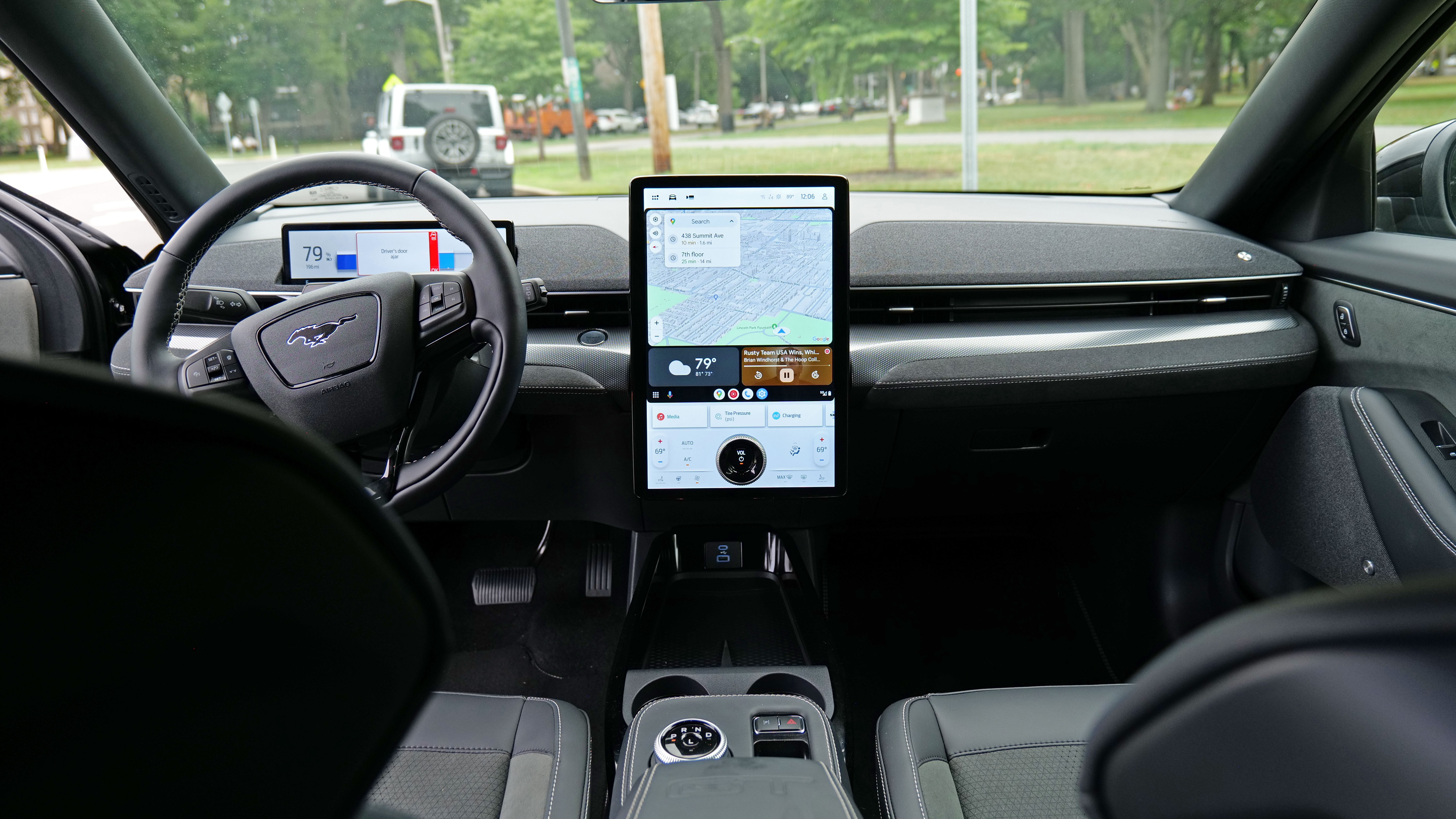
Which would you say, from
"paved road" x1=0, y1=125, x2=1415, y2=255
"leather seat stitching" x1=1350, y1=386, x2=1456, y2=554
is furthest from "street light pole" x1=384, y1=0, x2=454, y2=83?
"leather seat stitching" x1=1350, y1=386, x2=1456, y2=554

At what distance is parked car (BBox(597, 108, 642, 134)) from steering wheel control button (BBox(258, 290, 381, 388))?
1.44 metres

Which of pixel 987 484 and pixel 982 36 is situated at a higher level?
pixel 982 36

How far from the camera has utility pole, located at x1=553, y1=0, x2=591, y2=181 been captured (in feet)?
9.24

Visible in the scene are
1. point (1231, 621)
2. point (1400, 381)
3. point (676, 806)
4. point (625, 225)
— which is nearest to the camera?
point (1231, 621)

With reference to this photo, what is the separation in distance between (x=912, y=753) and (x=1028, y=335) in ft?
3.52

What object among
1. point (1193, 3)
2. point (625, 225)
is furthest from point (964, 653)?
point (1193, 3)

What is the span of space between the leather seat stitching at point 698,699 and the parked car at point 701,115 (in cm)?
160

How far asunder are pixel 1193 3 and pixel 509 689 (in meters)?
2.55

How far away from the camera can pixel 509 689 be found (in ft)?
8.34

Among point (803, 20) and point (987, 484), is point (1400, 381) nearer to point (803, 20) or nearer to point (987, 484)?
point (987, 484)

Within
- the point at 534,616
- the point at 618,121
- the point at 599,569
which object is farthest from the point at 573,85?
the point at 534,616

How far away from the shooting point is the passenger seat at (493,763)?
1353 mm

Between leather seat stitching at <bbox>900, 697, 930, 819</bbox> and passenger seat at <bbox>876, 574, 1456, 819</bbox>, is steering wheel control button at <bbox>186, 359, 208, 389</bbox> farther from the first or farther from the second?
passenger seat at <bbox>876, 574, 1456, 819</bbox>

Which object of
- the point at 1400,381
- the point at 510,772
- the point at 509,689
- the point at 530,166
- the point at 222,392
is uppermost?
the point at 530,166
